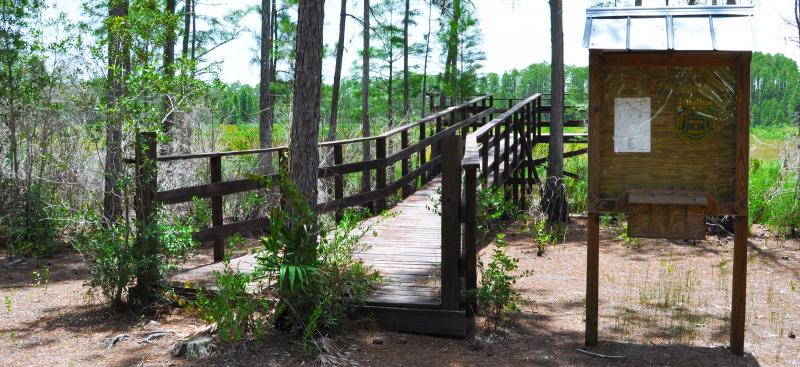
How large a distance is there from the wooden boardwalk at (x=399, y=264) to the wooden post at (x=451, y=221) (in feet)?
0.52

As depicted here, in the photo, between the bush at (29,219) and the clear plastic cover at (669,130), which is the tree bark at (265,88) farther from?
the clear plastic cover at (669,130)

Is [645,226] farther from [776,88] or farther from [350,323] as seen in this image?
[776,88]

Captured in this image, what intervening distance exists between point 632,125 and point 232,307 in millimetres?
3115

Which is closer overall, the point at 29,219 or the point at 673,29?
the point at 673,29

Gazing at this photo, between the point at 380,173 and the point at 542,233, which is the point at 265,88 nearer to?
the point at 380,173

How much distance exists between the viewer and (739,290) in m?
5.33

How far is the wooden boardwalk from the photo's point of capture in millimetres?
5812

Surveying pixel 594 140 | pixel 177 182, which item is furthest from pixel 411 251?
pixel 177 182

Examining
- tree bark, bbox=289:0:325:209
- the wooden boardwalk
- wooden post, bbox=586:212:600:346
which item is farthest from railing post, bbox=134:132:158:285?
wooden post, bbox=586:212:600:346

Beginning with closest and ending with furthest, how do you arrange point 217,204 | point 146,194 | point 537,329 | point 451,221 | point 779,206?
1. point 451,221
2. point 537,329
3. point 146,194
4. point 217,204
5. point 779,206

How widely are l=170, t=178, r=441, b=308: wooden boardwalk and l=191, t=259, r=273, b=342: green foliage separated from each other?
275mm

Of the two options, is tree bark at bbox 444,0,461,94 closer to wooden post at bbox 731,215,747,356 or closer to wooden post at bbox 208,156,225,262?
wooden post at bbox 208,156,225,262

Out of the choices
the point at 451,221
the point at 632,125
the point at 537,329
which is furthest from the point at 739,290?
the point at 451,221

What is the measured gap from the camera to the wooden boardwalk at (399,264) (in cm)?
581
